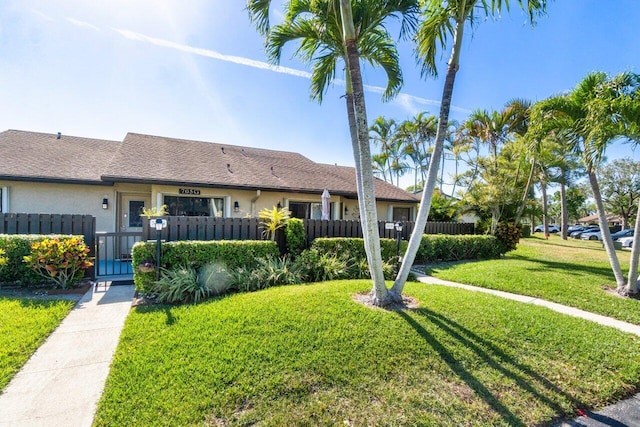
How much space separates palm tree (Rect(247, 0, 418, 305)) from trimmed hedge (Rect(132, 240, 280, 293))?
3.17m

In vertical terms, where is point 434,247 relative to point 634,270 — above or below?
above

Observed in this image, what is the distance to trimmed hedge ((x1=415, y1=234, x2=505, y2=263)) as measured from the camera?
34.3 feet

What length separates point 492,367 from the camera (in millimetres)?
3445

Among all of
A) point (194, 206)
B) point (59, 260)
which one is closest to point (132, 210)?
point (194, 206)

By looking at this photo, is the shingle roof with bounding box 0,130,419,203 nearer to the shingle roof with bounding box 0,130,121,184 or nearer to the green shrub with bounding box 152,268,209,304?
the shingle roof with bounding box 0,130,121,184

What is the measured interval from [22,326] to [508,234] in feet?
51.3

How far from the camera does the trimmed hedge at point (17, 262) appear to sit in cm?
609

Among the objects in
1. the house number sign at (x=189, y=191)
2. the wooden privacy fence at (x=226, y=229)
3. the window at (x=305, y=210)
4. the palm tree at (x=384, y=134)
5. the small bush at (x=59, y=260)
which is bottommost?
the small bush at (x=59, y=260)

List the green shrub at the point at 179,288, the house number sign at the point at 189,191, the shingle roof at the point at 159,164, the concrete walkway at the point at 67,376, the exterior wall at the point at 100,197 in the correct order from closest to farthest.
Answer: the concrete walkway at the point at 67,376 < the green shrub at the point at 179,288 < the exterior wall at the point at 100,197 < the shingle roof at the point at 159,164 < the house number sign at the point at 189,191

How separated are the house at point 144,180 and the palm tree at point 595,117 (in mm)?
8016

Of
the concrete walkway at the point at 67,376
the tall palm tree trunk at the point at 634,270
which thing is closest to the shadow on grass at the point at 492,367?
the concrete walkway at the point at 67,376

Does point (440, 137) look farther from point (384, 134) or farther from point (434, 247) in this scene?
point (384, 134)

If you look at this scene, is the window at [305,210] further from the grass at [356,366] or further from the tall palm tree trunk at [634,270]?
the tall palm tree trunk at [634,270]

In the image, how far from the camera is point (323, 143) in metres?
18.2
